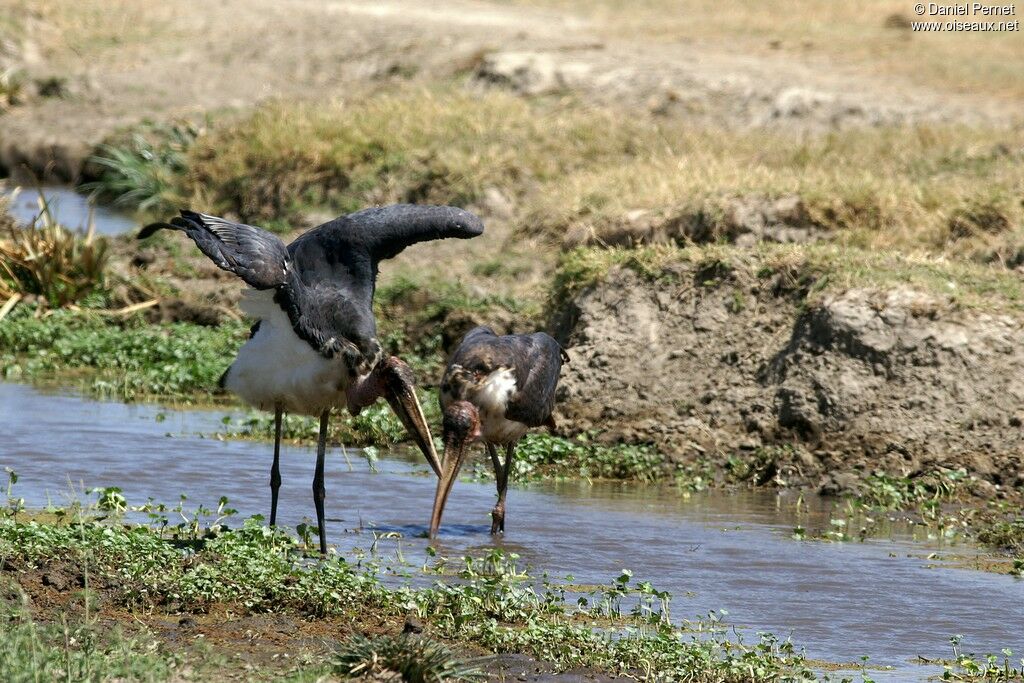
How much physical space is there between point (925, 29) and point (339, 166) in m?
12.2

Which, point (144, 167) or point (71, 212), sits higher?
point (144, 167)

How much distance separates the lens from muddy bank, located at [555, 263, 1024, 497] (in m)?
9.10

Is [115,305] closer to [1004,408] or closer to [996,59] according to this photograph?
[1004,408]

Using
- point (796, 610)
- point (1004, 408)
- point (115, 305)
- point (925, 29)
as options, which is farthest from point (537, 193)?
point (925, 29)

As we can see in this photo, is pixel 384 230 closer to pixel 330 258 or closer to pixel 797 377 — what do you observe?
pixel 330 258

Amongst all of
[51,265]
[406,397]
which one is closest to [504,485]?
[406,397]

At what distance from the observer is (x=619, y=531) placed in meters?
7.82

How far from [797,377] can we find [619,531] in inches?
85.8

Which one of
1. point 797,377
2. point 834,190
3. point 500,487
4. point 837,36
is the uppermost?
point 837,36

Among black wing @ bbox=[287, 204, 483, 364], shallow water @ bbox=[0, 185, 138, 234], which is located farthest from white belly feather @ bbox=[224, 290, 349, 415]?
shallow water @ bbox=[0, 185, 138, 234]

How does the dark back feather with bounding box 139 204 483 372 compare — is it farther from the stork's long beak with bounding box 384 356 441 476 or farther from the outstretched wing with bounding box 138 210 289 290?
the stork's long beak with bounding box 384 356 441 476

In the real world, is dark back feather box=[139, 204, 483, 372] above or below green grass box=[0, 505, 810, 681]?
above

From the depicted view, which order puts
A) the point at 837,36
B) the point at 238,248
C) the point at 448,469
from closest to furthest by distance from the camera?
the point at 238,248
the point at 448,469
the point at 837,36

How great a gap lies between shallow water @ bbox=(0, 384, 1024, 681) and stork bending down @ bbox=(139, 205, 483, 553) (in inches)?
26.7
